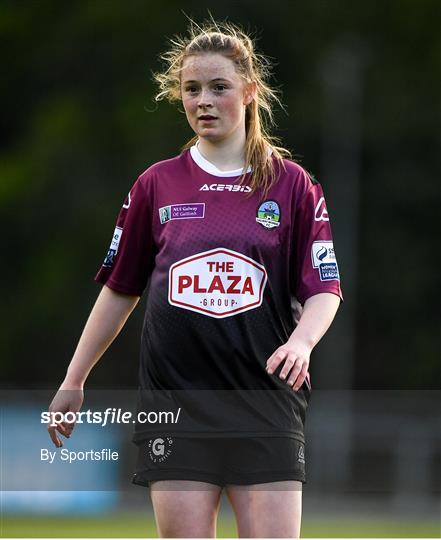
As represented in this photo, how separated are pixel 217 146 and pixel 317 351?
612 inches

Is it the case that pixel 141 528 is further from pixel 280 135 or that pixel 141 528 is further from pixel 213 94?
pixel 280 135

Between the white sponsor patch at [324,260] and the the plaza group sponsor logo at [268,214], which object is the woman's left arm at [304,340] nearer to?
the white sponsor patch at [324,260]

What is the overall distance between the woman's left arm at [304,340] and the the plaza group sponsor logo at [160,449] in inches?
14.7

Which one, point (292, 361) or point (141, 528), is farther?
point (141, 528)

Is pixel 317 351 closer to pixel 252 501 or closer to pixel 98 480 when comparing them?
pixel 98 480

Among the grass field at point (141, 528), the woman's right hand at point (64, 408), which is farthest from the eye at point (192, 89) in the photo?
the grass field at point (141, 528)

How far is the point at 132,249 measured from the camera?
3.90 m

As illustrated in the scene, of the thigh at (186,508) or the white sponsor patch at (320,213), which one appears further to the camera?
the white sponsor patch at (320,213)

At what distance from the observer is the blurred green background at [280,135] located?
1995cm

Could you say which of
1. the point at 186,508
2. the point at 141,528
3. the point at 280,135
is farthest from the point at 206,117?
the point at 280,135

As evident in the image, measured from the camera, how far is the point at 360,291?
20.8 metres

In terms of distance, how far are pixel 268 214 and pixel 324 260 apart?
8.1 inches

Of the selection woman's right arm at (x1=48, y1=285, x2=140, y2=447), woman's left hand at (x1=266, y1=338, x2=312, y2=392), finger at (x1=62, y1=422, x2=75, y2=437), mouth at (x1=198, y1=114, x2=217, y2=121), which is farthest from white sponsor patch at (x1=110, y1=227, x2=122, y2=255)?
woman's left hand at (x1=266, y1=338, x2=312, y2=392)

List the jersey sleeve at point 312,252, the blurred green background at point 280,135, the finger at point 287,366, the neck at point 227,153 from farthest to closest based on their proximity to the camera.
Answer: the blurred green background at point 280,135 < the neck at point 227,153 < the jersey sleeve at point 312,252 < the finger at point 287,366
